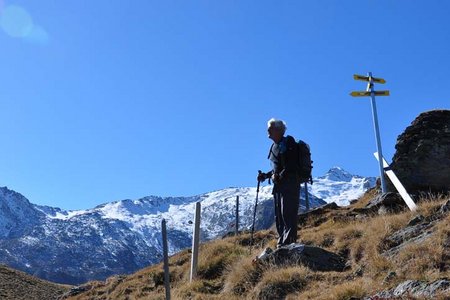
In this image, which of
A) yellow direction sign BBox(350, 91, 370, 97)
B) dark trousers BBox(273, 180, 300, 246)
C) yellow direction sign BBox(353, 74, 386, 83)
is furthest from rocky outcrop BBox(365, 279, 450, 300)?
yellow direction sign BBox(353, 74, 386, 83)

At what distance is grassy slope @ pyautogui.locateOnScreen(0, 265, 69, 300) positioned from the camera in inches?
1623

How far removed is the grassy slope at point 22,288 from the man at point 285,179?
98.4 feet

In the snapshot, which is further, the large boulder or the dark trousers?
the large boulder

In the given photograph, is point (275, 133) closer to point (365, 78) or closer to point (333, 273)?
point (333, 273)

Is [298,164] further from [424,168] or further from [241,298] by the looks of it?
[424,168]

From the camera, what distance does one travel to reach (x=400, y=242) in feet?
30.8

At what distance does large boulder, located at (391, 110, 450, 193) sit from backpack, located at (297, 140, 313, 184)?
5.00m

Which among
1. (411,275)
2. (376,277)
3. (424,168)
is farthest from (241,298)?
(424,168)

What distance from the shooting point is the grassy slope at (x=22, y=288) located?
135 ft

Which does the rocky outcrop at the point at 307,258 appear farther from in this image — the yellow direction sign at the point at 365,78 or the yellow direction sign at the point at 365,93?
the yellow direction sign at the point at 365,78

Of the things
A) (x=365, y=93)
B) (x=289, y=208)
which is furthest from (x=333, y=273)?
(x=365, y=93)

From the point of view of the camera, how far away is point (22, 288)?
4588 centimetres

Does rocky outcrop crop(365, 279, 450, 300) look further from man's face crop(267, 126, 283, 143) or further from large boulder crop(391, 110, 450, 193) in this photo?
large boulder crop(391, 110, 450, 193)

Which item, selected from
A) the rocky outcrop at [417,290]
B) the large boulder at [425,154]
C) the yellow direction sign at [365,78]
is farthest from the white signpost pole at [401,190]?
the yellow direction sign at [365,78]
